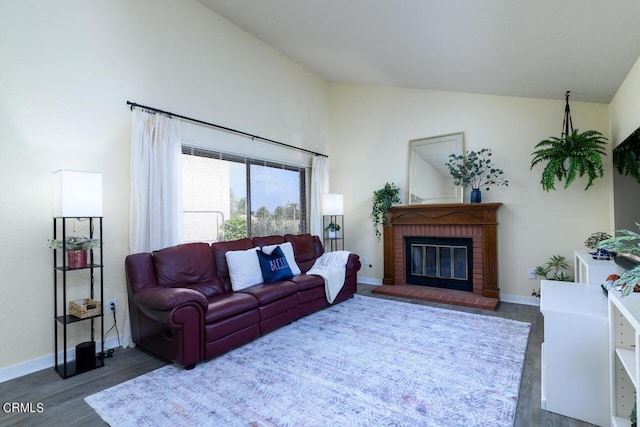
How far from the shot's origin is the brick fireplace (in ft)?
14.0

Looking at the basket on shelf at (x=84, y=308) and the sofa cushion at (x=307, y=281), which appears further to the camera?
the sofa cushion at (x=307, y=281)

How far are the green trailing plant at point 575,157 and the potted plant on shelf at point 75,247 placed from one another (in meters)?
4.63

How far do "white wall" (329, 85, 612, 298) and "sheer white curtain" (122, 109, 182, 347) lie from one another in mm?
3140

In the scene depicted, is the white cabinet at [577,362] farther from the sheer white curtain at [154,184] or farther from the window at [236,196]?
the window at [236,196]

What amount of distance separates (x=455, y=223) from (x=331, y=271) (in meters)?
1.96

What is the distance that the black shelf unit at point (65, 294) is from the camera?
2471 millimetres

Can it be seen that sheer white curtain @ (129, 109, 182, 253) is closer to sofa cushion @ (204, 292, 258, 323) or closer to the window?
the window

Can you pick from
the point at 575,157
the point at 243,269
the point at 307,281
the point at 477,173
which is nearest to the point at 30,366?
the point at 243,269

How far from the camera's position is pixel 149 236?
10.4ft

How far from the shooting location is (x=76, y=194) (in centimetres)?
245

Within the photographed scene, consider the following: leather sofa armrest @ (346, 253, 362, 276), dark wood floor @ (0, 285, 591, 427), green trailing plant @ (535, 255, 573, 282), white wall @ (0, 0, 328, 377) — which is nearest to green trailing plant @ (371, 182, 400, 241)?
leather sofa armrest @ (346, 253, 362, 276)

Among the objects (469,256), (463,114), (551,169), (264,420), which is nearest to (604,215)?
(551,169)

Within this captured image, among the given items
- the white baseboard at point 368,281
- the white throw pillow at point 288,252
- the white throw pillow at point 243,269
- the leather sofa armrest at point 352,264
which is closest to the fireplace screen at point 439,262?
the white baseboard at point 368,281

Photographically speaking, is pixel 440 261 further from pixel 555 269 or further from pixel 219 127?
pixel 219 127
